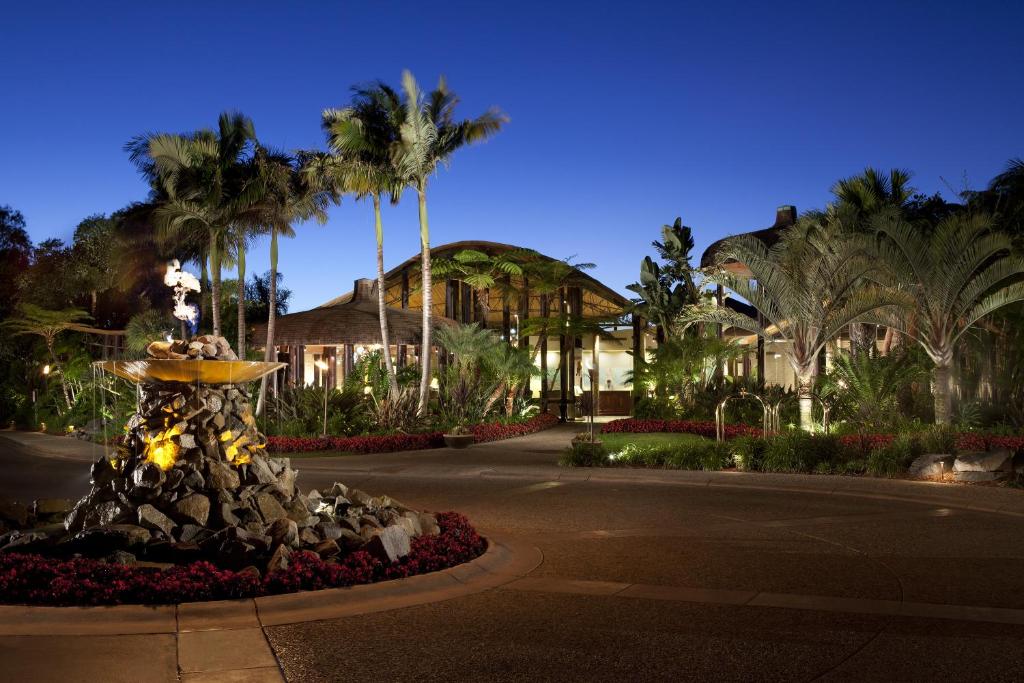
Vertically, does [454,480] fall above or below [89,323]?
below

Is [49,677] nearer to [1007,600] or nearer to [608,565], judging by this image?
[608,565]

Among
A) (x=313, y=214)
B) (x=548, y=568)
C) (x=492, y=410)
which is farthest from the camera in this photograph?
(x=313, y=214)

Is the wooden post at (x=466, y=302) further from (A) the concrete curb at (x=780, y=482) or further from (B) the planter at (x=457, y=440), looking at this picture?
(A) the concrete curb at (x=780, y=482)

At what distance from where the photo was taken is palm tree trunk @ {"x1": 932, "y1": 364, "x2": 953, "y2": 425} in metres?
17.2

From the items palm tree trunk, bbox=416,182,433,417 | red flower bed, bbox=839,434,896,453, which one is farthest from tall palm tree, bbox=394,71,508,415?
red flower bed, bbox=839,434,896,453

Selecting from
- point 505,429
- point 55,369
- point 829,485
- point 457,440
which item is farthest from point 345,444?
point 55,369

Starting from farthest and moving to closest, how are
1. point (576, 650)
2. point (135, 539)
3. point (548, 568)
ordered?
point (548, 568)
point (135, 539)
point (576, 650)

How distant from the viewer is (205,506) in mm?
8305

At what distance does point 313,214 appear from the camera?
93.7 feet

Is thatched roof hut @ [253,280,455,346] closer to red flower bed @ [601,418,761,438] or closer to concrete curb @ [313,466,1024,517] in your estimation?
red flower bed @ [601,418,761,438]

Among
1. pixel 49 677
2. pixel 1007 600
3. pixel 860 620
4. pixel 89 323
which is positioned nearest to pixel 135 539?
pixel 49 677

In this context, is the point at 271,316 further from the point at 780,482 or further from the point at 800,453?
the point at 780,482

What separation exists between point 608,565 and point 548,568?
1.85ft

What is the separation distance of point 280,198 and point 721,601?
76.8ft
